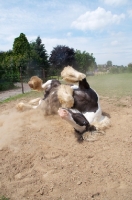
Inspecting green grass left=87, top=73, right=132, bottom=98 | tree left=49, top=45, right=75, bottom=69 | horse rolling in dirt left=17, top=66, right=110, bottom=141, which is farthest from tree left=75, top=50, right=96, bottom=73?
horse rolling in dirt left=17, top=66, right=110, bottom=141

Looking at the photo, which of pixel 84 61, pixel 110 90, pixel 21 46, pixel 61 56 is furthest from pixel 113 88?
pixel 84 61

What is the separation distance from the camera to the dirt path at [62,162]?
288 centimetres

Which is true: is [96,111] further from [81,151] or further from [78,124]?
[81,151]

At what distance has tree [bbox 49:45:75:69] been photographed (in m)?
32.2

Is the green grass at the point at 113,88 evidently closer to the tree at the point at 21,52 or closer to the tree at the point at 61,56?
the tree at the point at 21,52

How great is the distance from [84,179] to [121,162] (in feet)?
2.07

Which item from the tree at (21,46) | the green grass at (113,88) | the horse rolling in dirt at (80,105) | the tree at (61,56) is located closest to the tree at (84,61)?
the tree at (61,56)

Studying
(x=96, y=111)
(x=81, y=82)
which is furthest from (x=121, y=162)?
(x=81, y=82)

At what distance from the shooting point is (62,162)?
3.47 meters

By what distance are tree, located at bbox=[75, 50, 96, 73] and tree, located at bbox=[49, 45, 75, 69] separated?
268 inches

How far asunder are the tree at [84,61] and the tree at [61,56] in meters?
6.80

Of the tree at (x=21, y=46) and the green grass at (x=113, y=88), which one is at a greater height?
the tree at (x=21, y=46)

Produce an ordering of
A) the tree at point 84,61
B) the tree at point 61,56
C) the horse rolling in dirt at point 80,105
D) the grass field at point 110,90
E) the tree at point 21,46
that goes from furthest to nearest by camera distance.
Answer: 1. the tree at point 84,61
2. the tree at point 61,56
3. the tree at point 21,46
4. the grass field at point 110,90
5. the horse rolling in dirt at point 80,105

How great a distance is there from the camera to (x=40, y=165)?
3.46 metres
